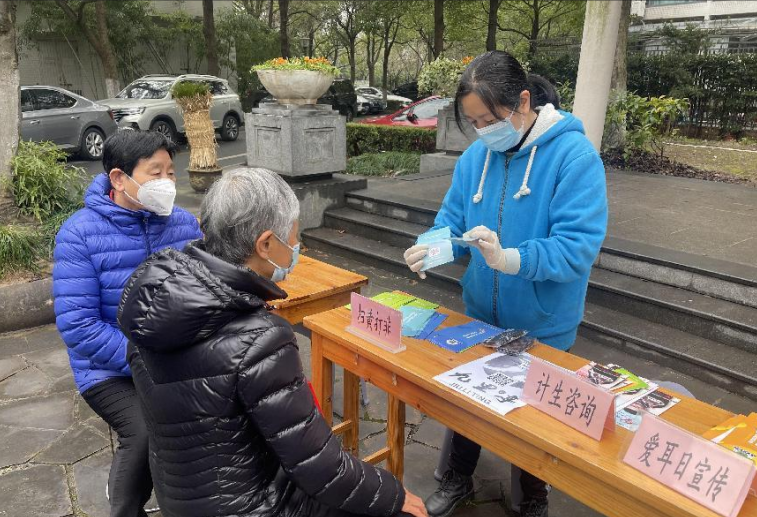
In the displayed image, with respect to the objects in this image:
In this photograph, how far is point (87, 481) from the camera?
2850 mm

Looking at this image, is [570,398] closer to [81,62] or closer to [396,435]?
[396,435]

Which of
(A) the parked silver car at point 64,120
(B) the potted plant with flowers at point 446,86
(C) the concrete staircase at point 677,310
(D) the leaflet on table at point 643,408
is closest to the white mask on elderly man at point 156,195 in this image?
(D) the leaflet on table at point 643,408

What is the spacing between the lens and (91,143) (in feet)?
38.3

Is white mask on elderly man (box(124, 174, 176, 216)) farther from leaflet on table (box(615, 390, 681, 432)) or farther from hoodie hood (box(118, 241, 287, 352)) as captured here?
leaflet on table (box(615, 390, 681, 432))

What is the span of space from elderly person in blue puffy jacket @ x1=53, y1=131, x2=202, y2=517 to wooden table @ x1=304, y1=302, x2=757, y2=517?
79 cm

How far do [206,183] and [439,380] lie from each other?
6.59m

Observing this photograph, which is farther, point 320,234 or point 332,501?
point 320,234

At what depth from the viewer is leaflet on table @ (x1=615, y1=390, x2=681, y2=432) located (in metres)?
1.64

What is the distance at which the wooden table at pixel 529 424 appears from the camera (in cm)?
141

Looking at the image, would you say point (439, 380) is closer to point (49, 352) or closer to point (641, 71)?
point (49, 352)

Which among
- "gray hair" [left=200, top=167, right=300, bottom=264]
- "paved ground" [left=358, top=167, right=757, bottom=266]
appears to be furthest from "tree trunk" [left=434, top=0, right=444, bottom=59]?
"gray hair" [left=200, top=167, right=300, bottom=264]

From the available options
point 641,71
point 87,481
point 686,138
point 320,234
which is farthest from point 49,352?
point 641,71

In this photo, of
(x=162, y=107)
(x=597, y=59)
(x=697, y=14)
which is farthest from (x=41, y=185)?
(x=697, y=14)

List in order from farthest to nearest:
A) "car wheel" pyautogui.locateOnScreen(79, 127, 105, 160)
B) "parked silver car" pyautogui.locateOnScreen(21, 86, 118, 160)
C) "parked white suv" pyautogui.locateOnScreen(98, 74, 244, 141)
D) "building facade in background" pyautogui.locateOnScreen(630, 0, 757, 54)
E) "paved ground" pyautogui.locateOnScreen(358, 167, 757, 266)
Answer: "building facade in background" pyautogui.locateOnScreen(630, 0, 757, 54) → "parked white suv" pyautogui.locateOnScreen(98, 74, 244, 141) → "car wheel" pyautogui.locateOnScreen(79, 127, 105, 160) → "parked silver car" pyautogui.locateOnScreen(21, 86, 118, 160) → "paved ground" pyautogui.locateOnScreen(358, 167, 757, 266)
